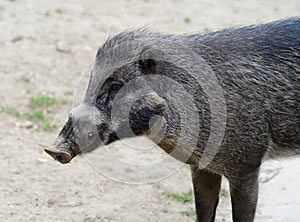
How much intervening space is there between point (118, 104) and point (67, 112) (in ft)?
9.02

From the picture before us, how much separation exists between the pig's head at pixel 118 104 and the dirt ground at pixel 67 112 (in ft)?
2.74

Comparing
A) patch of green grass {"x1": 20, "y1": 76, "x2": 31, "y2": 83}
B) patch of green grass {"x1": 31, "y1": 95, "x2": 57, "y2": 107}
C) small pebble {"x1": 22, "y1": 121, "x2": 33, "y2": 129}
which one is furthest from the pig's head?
patch of green grass {"x1": 20, "y1": 76, "x2": 31, "y2": 83}

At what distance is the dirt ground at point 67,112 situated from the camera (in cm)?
552

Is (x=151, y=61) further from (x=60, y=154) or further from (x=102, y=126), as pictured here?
(x=60, y=154)

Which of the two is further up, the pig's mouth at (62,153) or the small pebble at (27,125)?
the pig's mouth at (62,153)

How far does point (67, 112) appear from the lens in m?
7.07

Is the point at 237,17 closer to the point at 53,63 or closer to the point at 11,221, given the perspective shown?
the point at 53,63

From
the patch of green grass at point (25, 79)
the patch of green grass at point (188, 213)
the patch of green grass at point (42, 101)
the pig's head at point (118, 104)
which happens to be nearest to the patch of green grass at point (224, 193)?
the patch of green grass at point (188, 213)

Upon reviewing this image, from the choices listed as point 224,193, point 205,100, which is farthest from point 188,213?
point 205,100

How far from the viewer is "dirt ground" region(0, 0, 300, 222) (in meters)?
5.52

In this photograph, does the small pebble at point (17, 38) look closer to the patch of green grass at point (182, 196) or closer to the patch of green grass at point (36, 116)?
the patch of green grass at point (36, 116)

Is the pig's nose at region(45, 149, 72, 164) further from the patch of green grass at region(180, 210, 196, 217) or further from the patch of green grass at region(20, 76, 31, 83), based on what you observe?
the patch of green grass at region(20, 76, 31, 83)

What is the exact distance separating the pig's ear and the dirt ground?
81 cm

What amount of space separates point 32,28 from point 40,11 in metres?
0.62
